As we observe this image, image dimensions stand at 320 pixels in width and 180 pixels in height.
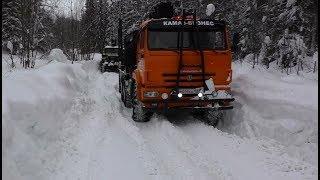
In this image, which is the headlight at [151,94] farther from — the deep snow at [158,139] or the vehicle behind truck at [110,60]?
the vehicle behind truck at [110,60]

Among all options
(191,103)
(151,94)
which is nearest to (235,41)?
(191,103)

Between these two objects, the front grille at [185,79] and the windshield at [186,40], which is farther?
the windshield at [186,40]

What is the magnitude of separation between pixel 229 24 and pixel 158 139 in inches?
1127

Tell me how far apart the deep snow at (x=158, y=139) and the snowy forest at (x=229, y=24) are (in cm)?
827

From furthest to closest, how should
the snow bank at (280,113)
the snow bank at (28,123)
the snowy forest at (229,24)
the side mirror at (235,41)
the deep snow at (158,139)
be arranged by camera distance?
the snowy forest at (229,24), the side mirror at (235,41), the snow bank at (280,113), the deep snow at (158,139), the snow bank at (28,123)

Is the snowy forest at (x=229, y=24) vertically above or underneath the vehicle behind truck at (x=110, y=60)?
above

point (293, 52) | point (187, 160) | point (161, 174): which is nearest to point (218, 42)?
point (187, 160)

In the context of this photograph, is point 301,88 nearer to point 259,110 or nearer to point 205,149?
point 259,110

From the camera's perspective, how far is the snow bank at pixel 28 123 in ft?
20.5

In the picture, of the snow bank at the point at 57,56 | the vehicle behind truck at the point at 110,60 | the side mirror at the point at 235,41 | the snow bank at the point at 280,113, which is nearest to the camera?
the snow bank at the point at 280,113

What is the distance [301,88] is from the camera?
11.0 m

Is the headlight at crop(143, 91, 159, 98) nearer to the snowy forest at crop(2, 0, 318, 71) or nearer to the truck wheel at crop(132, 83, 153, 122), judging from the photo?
the truck wheel at crop(132, 83, 153, 122)

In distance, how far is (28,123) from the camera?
25.3 feet

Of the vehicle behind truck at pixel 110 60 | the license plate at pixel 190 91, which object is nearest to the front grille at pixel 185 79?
the license plate at pixel 190 91
